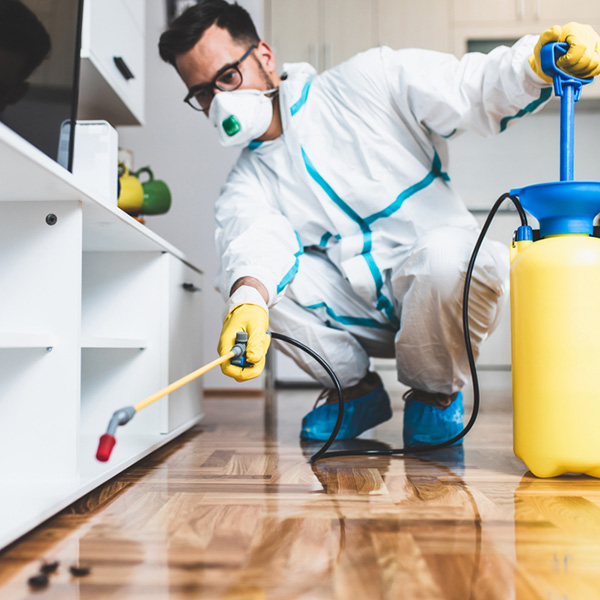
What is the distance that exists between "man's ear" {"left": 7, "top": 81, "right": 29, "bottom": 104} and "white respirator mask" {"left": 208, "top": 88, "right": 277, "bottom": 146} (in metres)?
0.56

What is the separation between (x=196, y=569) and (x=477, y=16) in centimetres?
282

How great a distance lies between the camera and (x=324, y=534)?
22.3 inches

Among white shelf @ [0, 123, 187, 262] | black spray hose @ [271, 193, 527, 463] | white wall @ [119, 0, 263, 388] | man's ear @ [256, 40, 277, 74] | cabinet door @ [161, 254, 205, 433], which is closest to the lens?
white shelf @ [0, 123, 187, 262]

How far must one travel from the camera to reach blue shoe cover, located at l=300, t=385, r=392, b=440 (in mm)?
1140

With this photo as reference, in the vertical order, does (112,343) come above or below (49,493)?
above

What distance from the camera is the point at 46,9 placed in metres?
0.73

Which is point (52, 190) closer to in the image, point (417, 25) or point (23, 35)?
point (23, 35)

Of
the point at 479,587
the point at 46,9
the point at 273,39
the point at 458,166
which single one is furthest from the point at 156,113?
the point at 479,587

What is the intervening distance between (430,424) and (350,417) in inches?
6.6

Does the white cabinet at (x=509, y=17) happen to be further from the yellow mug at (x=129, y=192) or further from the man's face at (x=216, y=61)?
the yellow mug at (x=129, y=192)

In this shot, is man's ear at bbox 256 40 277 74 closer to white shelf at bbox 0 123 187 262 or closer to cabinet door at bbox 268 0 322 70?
white shelf at bbox 0 123 187 262

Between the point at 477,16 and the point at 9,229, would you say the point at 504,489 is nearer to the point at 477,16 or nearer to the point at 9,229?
the point at 9,229

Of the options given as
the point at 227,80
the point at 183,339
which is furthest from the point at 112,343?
the point at 227,80

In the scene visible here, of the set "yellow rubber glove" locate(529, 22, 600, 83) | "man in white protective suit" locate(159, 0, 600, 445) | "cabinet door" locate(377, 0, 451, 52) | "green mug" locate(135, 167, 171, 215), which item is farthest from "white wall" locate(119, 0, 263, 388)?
"yellow rubber glove" locate(529, 22, 600, 83)
